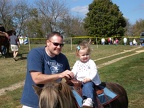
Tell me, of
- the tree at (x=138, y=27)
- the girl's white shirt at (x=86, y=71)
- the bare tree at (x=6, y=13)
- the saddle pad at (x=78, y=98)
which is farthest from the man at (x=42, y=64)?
the tree at (x=138, y=27)

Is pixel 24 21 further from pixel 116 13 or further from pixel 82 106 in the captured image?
pixel 82 106

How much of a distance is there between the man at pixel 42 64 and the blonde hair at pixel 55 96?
501 millimetres

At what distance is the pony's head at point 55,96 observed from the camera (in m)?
2.64

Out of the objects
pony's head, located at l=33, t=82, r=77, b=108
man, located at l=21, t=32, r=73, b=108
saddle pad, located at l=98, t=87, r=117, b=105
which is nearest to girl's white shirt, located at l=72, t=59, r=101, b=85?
saddle pad, located at l=98, t=87, r=117, b=105

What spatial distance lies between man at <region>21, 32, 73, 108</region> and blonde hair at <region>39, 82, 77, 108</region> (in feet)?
1.65

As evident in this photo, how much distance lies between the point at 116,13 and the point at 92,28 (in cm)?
636

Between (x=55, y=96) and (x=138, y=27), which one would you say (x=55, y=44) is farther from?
(x=138, y=27)

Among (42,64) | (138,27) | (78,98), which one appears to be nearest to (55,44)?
(42,64)

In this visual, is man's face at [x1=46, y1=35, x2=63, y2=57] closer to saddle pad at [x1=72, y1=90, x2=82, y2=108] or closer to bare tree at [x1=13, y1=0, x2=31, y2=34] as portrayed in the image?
saddle pad at [x1=72, y1=90, x2=82, y2=108]

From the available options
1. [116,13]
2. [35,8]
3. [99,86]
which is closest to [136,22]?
[116,13]

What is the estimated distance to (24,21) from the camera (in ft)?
172

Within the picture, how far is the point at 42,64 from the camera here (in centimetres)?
348

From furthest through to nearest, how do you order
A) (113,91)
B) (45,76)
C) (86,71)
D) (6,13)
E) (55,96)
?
(6,13) < (113,91) < (86,71) < (45,76) < (55,96)

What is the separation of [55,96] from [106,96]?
1645mm
